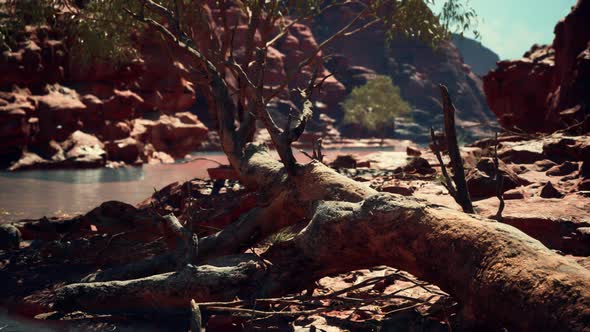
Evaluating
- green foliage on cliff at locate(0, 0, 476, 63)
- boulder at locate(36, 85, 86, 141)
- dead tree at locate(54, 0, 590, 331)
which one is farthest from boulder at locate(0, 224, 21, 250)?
boulder at locate(36, 85, 86, 141)

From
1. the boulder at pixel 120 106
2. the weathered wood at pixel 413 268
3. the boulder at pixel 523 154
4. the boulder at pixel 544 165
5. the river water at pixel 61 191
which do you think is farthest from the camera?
the boulder at pixel 120 106

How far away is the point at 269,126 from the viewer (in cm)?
583

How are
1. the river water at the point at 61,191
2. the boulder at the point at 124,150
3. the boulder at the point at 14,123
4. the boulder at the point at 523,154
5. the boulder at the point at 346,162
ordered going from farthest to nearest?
the boulder at the point at 124,150 → the boulder at the point at 14,123 → the boulder at the point at 346,162 → the river water at the point at 61,191 → the boulder at the point at 523,154

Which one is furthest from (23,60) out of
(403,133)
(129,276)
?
(403,133)

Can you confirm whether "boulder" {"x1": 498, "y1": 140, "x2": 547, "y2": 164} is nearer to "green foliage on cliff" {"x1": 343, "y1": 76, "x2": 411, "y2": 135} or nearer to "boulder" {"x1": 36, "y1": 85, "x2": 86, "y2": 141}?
"boulder" {"x1": 36, "y1": 85, "x2": 86, "y2": 141}

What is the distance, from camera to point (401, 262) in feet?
12.6

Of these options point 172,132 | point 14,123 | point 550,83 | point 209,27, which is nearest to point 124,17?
point 209,27

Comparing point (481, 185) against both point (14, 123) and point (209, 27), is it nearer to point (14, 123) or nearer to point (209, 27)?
point (209, 27)

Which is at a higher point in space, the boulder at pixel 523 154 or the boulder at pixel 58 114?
the boulder at pixel 58 114

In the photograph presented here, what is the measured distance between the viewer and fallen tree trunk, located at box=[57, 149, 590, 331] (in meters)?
2.88

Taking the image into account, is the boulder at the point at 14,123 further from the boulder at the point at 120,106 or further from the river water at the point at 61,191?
the boulder at the point at 120,106

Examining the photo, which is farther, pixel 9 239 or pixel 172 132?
pixel 172 132

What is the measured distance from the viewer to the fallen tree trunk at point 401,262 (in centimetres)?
288

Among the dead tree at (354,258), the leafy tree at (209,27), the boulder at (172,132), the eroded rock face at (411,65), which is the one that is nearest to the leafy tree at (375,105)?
the eroded rock face at (411,65)
